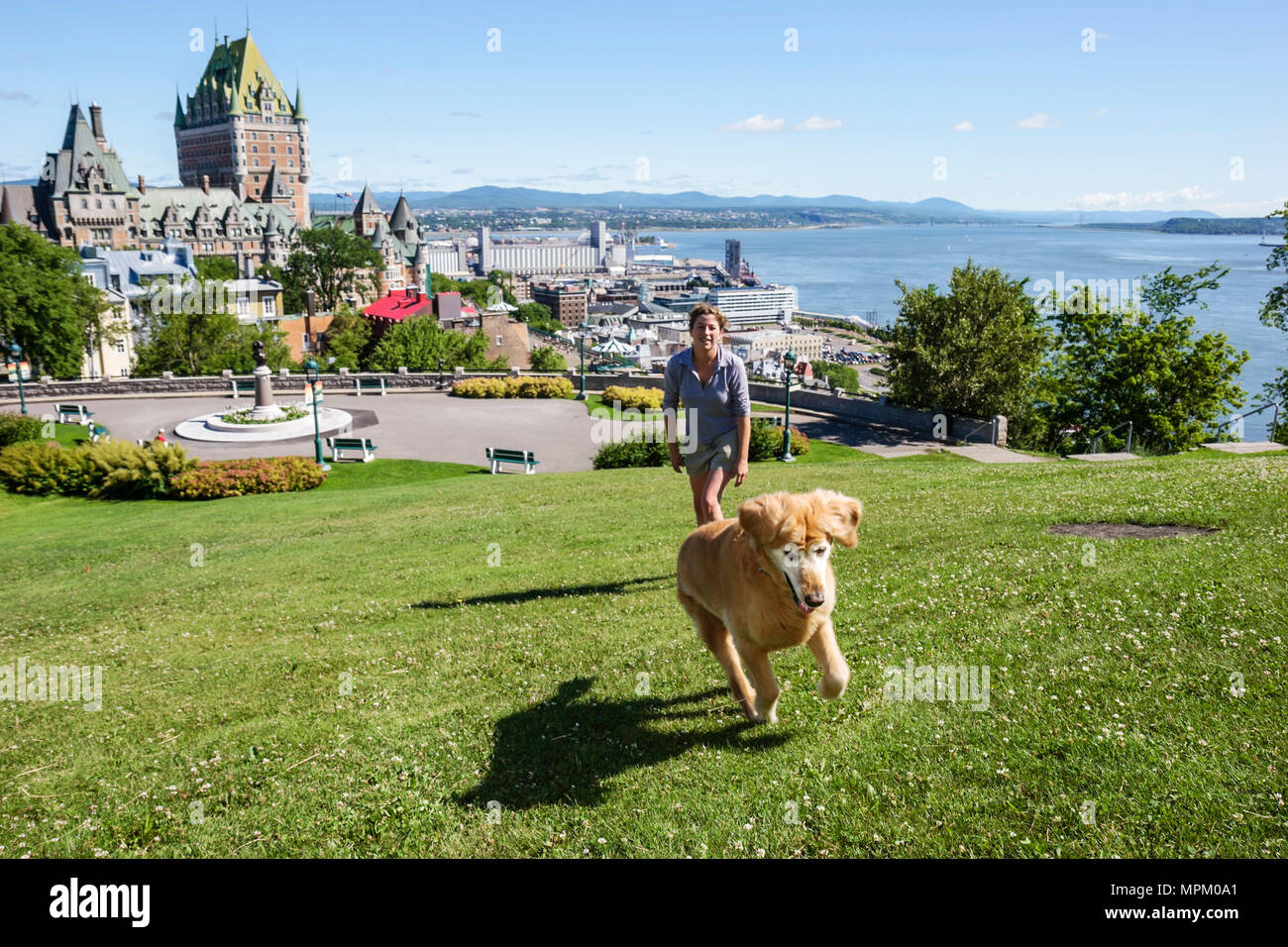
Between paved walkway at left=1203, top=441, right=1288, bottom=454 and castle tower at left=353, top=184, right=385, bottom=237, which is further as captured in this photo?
castle tower at left=353, top=184, right=385, bottom=237

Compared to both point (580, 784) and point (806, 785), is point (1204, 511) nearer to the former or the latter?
point (806, 785)

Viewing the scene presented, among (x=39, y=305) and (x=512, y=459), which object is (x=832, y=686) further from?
(x=39, y=305)

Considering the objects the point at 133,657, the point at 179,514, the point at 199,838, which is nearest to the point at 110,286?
the point at 179,514

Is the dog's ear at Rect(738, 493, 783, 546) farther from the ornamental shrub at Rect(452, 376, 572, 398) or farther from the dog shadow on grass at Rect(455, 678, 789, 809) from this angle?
the ornamental shrub at Rect(452, 376, 572, 398)

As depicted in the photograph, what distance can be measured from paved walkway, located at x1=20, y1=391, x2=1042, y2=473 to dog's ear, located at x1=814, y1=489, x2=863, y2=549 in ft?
84.9

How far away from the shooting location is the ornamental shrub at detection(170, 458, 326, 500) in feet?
86.3

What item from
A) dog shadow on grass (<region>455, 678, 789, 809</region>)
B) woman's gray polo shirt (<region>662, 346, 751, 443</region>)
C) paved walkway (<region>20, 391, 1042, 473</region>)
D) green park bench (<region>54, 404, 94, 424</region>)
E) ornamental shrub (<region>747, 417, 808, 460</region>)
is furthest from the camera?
green park bench (<region>54, 404, 94, 424</region>)

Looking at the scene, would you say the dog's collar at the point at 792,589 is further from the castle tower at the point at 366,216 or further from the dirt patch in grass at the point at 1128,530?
the castle tower at the point at 366,216

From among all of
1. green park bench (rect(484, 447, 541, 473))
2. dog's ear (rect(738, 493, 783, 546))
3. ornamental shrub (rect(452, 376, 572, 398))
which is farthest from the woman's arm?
ornamental shrub (rect(452, 376, 572, 398))

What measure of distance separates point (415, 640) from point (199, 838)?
3.65m

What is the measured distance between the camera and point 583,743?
6301 millimetres

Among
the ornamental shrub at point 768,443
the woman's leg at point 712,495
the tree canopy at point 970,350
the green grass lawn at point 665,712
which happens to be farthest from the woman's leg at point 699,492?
the tree canopy at point 970,350

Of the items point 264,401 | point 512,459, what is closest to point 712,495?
point 512,459

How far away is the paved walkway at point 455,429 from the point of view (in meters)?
33.5
